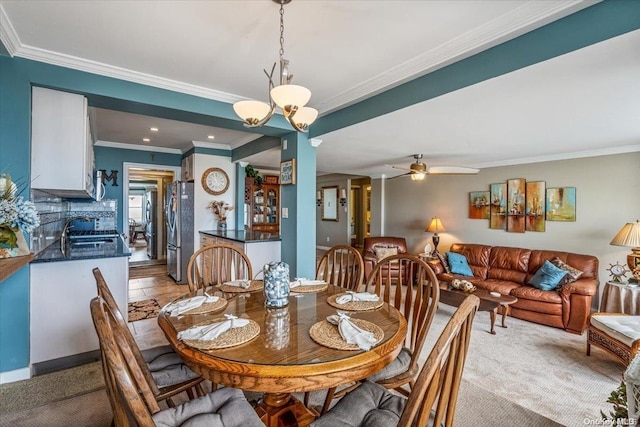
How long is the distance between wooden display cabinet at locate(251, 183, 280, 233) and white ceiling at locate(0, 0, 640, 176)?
3.44 m

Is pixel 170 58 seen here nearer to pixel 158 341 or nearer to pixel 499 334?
pixel 158 341

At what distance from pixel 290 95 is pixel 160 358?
5.25 feet

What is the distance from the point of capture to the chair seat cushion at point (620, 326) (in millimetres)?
2428

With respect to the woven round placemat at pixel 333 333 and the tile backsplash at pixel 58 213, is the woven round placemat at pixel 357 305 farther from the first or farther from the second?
the tile backsplash at pixel 58 213

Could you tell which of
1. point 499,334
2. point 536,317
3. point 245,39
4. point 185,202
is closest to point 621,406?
point 499,334

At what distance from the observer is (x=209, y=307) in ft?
5.35

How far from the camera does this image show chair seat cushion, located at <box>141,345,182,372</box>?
5.19 ft

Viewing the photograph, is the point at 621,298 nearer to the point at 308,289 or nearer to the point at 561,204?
the point at 561,204

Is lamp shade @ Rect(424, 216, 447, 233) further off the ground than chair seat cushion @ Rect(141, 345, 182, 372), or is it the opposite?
lamp shade @ Rect(424, 216, 447, 233)

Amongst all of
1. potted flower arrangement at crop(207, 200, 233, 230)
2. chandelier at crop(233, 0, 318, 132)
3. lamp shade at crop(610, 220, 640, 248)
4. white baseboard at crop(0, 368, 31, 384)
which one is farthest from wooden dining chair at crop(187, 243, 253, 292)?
lamp shade at crop(610, 220, 640, 248)

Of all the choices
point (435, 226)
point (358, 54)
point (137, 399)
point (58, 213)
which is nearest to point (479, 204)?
point (435, 226)

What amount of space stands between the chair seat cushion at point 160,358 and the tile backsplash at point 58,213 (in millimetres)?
1703

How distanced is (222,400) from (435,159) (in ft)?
15.8

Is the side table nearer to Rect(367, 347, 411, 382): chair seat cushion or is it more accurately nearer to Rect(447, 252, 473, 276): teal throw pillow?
Rect(447, 252, 473, 276): teal throw pillow
